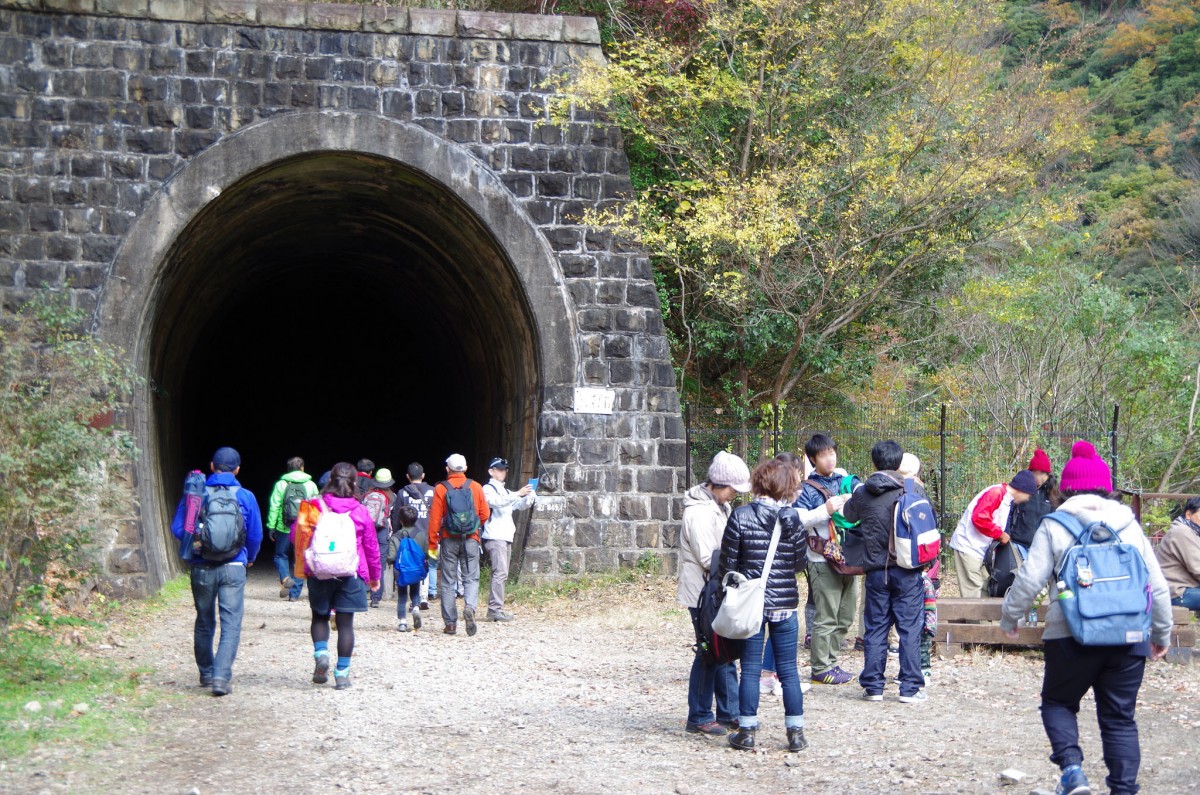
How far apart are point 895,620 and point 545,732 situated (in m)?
2.54

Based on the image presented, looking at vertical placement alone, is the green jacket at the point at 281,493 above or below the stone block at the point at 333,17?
below

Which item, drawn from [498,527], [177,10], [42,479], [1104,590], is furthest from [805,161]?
[1104,590]

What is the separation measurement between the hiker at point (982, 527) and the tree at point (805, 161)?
476 centimetres

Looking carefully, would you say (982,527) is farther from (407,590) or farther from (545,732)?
(407,590)

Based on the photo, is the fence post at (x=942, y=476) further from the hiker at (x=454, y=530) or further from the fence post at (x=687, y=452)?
the hiker at (x=454, y=530)

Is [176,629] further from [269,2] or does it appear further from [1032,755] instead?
[1032,755]

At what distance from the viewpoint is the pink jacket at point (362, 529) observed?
8.84m

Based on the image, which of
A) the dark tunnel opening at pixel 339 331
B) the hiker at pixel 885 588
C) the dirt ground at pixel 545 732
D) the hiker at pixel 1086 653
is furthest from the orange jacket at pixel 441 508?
the hiker at pixel 1086 653

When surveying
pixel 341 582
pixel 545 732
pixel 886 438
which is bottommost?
pixel 545 732

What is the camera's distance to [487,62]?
14156 mm

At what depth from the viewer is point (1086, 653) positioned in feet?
19.1

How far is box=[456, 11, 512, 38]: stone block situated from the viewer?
1402 centimetres

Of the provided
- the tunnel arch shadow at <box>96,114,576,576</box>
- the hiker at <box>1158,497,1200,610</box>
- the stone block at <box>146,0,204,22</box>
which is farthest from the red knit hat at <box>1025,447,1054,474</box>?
the stone block at <box>146,0,204,22</box>

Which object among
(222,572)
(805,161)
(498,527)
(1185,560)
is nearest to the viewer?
(222,572)
